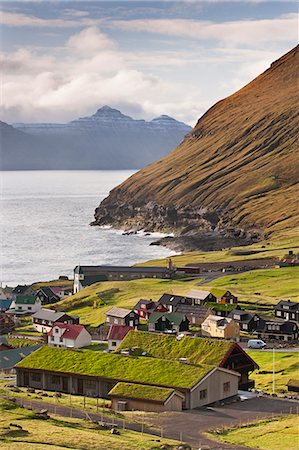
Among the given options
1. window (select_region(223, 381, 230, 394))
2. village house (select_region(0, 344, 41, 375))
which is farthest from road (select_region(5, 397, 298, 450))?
village house (select_region(0, 344, 41, 375))

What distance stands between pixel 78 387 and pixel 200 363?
25.9ft

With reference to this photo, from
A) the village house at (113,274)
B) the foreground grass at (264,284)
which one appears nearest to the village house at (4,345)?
the foreground grass at (264,284)

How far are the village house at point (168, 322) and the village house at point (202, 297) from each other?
37.5 ft

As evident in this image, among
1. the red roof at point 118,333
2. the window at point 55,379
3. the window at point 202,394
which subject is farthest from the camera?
the red roof at point 118,333

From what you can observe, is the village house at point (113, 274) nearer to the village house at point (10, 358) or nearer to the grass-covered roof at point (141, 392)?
the village house at point (10, 358)

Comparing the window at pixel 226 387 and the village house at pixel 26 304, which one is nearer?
the window at pixel 226 387

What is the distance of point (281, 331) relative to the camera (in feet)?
284

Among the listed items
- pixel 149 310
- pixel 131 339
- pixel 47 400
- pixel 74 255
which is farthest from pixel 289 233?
pixel 47 400

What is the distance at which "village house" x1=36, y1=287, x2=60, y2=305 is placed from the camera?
120 metres

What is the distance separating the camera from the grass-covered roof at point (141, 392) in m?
45.2

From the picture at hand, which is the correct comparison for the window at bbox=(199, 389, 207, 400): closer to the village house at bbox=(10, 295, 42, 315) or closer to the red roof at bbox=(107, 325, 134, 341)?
the red roof at bbox=(107, 325, 134, 341)

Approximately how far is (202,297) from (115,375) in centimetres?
5528

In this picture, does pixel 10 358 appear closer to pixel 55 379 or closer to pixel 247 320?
pixel 55 379

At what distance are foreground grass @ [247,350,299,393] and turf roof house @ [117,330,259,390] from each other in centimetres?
339
